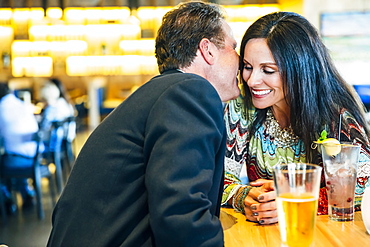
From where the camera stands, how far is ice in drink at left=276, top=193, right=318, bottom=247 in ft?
3.42

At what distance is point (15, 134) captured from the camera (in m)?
4.85

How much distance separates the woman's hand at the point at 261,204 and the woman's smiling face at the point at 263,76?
1.28ft

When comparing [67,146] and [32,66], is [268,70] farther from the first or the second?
[32,66]

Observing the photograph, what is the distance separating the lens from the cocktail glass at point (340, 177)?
4.58ft

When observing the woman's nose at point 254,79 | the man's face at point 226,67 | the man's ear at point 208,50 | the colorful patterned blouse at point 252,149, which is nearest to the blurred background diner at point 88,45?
the colorful patterned blouse at point 252,149

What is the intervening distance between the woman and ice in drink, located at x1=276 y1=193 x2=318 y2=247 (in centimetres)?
66

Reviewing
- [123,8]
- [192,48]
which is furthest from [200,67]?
[123,8]

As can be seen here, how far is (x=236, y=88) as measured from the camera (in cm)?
183

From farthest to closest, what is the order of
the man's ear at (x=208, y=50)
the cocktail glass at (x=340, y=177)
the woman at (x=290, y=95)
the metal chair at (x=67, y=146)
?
the metal chair at (x=67, y=146), the woman at (x=290, y=95), the man's ear at (x=208, y=50), the cocktail glass at (x=340, y=177)

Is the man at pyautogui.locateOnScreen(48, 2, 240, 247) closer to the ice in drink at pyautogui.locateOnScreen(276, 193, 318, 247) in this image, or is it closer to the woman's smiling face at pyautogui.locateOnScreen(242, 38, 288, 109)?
the ice in drink at pyautogui.locateOnScreen(276, 193, 318, 247)

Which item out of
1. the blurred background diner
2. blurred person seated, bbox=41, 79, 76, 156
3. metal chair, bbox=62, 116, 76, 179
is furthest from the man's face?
the blurred background diner

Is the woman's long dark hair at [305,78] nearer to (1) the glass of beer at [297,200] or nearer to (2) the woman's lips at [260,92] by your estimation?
(2) the woman's lips at [260,92]

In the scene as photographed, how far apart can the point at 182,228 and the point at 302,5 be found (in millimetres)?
7376

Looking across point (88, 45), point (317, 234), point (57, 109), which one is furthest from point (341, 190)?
point (88, 45)
